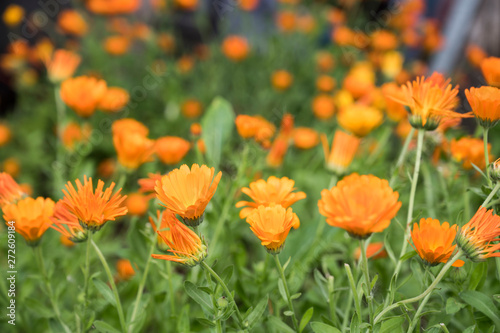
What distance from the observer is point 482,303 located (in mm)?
475

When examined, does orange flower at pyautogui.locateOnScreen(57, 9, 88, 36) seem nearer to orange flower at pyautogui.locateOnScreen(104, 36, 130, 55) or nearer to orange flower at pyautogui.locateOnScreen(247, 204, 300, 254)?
orange flower at pyautogui.locateOnScreen(104, 36, 130, 55)

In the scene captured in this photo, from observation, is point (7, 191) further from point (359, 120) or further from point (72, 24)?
point (72, 24)

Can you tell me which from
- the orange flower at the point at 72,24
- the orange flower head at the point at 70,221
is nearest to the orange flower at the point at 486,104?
the orange flower head at the point at 70,221

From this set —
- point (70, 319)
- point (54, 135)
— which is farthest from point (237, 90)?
point (70, 319)

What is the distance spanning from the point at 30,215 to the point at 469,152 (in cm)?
60

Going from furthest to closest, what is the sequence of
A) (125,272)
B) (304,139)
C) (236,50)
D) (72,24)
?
1. (72,24)
2. (236,50)
3. (304,139)
4. (125,272)

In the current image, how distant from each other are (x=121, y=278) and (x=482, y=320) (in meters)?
0.66

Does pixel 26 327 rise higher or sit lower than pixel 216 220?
lower

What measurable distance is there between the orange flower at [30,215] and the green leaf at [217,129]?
1.35ft

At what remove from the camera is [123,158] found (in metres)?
0.64

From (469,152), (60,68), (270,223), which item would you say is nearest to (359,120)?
(469,152)

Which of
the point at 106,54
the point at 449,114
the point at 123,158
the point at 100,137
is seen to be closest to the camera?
the point at 449,114

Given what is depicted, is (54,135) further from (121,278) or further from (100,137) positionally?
(121,278)

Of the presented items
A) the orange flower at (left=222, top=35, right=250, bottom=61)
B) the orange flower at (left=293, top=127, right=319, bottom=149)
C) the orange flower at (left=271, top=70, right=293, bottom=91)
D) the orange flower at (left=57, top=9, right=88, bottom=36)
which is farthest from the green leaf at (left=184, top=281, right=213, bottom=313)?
the orange flower at (left=57, top=9, right=88, bottom=36)
